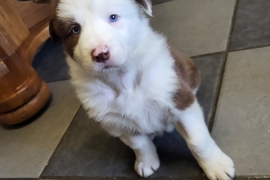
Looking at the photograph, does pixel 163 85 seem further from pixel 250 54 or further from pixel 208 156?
pixel 250 54

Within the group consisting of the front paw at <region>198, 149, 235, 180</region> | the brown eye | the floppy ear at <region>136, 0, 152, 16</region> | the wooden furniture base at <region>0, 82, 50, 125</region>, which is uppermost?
the brown eye

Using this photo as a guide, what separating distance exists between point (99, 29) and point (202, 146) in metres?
0.54

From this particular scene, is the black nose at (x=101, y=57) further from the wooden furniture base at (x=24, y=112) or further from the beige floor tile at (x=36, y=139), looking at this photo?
the wooden furniture base at (x=24, y=112)

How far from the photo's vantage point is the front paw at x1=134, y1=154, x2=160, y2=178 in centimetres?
134

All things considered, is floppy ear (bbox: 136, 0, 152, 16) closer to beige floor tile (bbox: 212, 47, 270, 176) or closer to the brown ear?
the brown ear

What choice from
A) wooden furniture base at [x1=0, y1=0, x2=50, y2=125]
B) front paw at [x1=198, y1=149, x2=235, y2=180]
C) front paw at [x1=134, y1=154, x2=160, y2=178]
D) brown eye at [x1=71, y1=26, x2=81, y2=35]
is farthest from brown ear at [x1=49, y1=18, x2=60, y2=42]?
wooden furniture base at [x1=0, y1=0, x2=50, y2=125]

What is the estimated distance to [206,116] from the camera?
147cm

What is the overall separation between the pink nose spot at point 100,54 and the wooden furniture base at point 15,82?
108 centimetres

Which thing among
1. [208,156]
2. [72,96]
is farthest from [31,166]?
[208,156]

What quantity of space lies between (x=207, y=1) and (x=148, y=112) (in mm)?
1421

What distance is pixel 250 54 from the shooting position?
1.71m

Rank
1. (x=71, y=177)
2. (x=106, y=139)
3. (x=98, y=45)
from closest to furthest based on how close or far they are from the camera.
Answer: (x=98, y=45) → (x=71, y=177) → (x=106, y=139)

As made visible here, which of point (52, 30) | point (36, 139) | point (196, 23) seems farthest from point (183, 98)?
point (196, 23)

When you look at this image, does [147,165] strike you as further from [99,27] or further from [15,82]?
[15,82]
